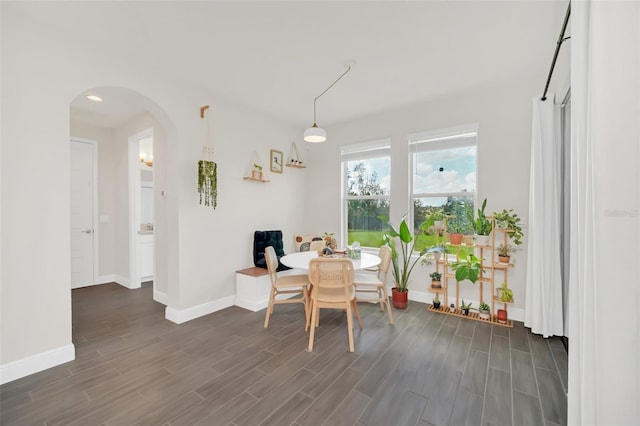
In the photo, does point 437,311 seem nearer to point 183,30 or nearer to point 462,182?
point 462,182

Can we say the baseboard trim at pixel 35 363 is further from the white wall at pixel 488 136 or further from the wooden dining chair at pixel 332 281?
the white wall at pixel 488 136

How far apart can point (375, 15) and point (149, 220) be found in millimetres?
5061

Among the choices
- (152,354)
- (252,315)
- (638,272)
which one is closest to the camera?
(638,272)

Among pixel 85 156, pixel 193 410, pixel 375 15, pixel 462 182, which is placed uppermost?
pixel 375 15

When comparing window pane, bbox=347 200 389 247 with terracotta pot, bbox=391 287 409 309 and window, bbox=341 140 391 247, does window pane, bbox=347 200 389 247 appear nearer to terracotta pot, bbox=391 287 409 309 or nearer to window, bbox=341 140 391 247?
window, bbox=341 140 391 247

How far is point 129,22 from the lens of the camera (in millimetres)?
2104

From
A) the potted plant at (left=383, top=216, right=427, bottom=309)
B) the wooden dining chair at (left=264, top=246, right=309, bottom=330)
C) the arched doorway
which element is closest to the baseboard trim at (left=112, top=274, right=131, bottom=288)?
the arched doorway

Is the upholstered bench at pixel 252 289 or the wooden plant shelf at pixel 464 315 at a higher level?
the upholstered bench at pixel 252 289

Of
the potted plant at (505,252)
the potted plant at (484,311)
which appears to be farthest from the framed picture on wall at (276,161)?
the potted plant at (484,311)

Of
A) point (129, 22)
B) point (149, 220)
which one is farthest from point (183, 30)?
point (149, 220)

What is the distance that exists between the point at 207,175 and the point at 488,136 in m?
3.40

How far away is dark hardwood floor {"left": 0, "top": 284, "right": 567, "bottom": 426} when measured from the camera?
64.2 inches

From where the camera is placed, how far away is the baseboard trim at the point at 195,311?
2986mm

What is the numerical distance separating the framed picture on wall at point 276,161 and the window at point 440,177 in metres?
2.02
